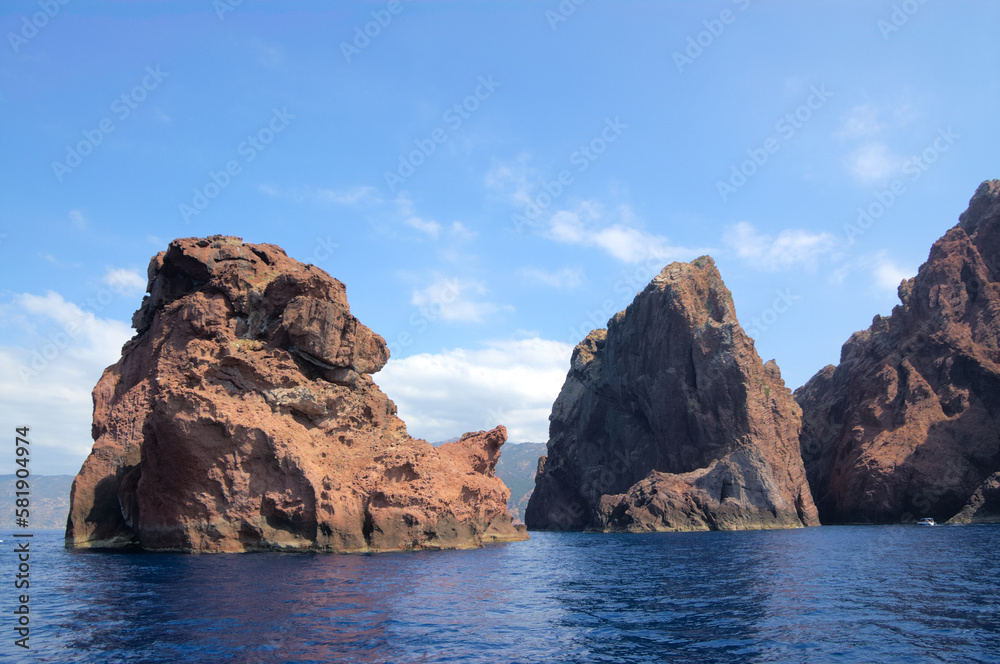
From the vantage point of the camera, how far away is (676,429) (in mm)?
87500

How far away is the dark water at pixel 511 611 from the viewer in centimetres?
1380

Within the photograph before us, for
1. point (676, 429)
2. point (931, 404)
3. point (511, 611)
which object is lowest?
point (511, 611)

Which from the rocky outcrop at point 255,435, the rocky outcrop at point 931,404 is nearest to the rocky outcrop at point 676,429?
the rocky outcrop at point 931,404

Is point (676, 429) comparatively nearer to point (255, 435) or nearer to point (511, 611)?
point (255, 435)

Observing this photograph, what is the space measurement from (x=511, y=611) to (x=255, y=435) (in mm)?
23835

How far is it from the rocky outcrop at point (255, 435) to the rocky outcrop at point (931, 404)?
169ft

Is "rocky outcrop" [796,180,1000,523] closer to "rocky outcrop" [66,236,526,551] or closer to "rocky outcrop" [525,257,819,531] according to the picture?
"rocky outcrop" [525,257,819,531]

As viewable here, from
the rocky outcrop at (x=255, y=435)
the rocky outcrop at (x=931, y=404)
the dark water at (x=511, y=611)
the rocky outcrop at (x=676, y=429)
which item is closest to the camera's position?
the dark water at (x=511, y=611)

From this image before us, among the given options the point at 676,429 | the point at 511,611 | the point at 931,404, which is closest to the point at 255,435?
the point at 511,611

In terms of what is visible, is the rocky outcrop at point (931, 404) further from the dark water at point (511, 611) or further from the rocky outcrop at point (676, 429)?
the dark water at point (511, 611)

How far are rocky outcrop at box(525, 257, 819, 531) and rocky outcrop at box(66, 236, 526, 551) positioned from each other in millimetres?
35217

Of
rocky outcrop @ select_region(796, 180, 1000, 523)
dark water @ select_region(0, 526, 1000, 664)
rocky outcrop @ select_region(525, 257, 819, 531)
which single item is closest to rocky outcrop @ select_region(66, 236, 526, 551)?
dark water @ select_region(0, 526, 1000, 664)

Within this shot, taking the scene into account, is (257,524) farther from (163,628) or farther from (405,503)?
(163,628)

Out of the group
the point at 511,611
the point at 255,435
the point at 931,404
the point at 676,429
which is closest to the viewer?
the point at 511,611
